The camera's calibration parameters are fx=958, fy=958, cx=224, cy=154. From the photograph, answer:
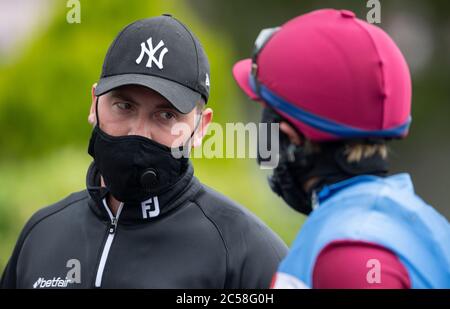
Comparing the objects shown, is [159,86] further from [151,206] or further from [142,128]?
[151,206]

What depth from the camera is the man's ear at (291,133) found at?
3.14 meters

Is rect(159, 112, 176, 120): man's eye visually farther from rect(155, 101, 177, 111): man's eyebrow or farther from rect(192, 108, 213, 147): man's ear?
rect(192, 108, 213, 147): man's ear

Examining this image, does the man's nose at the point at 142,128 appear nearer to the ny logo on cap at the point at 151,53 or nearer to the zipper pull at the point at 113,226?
the ny logo on cap at the point at 151,53

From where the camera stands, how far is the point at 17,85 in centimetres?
927

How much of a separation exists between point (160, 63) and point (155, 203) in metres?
0.54

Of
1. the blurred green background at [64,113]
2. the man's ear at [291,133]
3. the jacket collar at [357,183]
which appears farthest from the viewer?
the blurred green background at [64,113]

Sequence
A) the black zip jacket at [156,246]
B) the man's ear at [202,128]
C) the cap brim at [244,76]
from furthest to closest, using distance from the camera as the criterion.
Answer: the man's ear at [202,128]
the black zip jacket at [156,246]
the cap brim at [244,76]

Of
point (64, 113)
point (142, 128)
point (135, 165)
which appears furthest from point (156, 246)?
point (64, 113)

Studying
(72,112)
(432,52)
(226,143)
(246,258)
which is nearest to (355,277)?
(246,258)

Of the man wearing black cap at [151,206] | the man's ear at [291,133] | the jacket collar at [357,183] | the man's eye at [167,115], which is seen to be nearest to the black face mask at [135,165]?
the man wearing black cap at [151,206]

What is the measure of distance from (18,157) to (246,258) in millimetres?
5949

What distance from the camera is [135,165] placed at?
3658 mm

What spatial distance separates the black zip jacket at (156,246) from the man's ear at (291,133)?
63cm

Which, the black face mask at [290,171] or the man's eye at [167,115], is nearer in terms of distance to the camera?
the black face mask at [290,171]
